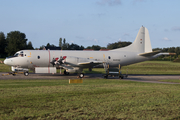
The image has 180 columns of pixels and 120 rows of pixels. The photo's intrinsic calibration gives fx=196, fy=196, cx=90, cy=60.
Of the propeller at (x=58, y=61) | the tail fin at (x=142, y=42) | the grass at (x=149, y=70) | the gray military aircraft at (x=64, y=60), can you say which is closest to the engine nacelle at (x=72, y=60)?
the gray military aircraft at (x=64, y=60)

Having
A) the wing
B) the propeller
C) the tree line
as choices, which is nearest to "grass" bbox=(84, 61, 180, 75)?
the wing

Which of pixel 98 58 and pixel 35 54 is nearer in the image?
pixel 35 54

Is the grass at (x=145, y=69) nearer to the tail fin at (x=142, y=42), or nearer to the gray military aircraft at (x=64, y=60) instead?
the tail fin at (x=142, y=42)

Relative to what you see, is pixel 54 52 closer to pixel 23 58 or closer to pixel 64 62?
pixel 64 62

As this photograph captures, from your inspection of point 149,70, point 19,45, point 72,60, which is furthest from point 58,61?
point 19,45

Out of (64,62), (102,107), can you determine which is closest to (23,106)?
(102,107)

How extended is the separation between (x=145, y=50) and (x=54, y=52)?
56.4 feet

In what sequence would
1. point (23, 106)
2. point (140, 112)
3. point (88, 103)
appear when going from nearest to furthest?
point (140, 112) → point (23, 106) → point (88, 103)

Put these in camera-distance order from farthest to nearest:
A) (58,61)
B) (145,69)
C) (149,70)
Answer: (145,69)
(149,70)
(58,61)

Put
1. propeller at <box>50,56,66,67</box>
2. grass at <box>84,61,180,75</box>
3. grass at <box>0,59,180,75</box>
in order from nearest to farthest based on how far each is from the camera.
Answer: propeller at <box>50,56,66,67</box> < grass at <box>84,61,180,75</box> < grass at <box>0,59,180,75</box>

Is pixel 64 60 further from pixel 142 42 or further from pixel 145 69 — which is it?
pixel 145 69

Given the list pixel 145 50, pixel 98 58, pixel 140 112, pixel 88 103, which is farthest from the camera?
pixel 145 50

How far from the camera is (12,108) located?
935cm

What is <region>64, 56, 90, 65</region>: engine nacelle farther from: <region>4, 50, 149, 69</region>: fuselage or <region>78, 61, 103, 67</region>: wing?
<region>4, 50, 149, 69</region>: fuselage
